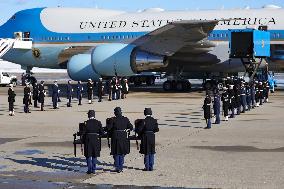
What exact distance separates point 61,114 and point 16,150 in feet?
34.1

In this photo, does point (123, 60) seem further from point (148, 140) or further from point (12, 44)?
point (148, 140)

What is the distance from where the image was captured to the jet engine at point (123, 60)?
37250 mm

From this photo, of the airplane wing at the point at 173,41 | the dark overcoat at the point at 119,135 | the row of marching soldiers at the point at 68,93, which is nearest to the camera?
the dark overcoat at the point at 119,135

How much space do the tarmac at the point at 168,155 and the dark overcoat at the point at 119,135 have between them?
496 millimetres

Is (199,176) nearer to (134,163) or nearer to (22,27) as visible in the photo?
(134,163)

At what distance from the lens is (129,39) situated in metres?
40.8

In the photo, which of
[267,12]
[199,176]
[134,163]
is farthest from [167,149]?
[267,12]

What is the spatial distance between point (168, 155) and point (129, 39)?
26401mm

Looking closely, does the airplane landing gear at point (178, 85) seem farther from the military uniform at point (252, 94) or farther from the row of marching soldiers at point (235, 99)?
the military uniform at point (252, 94)

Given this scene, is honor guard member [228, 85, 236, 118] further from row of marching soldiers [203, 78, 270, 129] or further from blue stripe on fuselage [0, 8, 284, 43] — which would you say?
blue stripe on fuselage [0, 8, 284, 43]

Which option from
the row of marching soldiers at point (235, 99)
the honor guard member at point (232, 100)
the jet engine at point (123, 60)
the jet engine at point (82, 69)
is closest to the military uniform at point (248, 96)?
the row of marching soldiers at point (235, 99)

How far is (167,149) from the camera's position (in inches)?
627

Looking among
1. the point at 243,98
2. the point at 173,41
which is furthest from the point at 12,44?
the point at 243,98

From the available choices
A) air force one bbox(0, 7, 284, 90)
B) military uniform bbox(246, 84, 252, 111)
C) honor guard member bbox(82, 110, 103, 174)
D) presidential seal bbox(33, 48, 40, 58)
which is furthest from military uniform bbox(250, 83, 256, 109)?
presidential seal bbox(33, 48, 40, 58)
